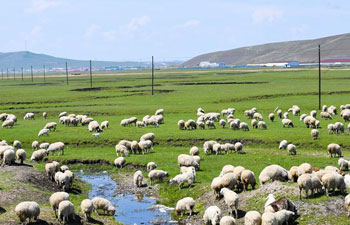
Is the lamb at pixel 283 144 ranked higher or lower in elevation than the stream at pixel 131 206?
higher

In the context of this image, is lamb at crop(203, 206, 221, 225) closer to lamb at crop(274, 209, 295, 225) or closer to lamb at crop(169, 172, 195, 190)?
lamb at crop(274, 209, 295, 225)

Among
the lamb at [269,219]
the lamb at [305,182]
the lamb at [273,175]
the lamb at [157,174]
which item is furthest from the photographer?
Result: the lamb at [157,174]

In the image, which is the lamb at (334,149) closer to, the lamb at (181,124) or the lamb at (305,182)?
the lamb at (305,182)

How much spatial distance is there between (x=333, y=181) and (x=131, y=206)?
32.0ft

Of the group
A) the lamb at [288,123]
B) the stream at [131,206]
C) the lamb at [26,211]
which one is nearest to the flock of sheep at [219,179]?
the lamb at [26,211]

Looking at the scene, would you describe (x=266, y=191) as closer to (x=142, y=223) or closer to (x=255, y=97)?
(x=142, y=223)

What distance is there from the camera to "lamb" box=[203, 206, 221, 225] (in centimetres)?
1830

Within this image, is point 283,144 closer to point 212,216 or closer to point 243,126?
point 243,126

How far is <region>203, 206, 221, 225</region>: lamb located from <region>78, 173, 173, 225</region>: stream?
2130 millimetres

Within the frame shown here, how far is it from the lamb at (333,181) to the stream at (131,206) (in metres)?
6.74

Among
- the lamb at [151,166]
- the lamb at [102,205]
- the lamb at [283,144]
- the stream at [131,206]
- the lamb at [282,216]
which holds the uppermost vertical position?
the lamb at [283,144]

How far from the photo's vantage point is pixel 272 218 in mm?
16297

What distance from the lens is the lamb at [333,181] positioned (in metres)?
18.8

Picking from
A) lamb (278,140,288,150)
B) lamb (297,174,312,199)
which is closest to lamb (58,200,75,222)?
lamb (297,174,312,199)
